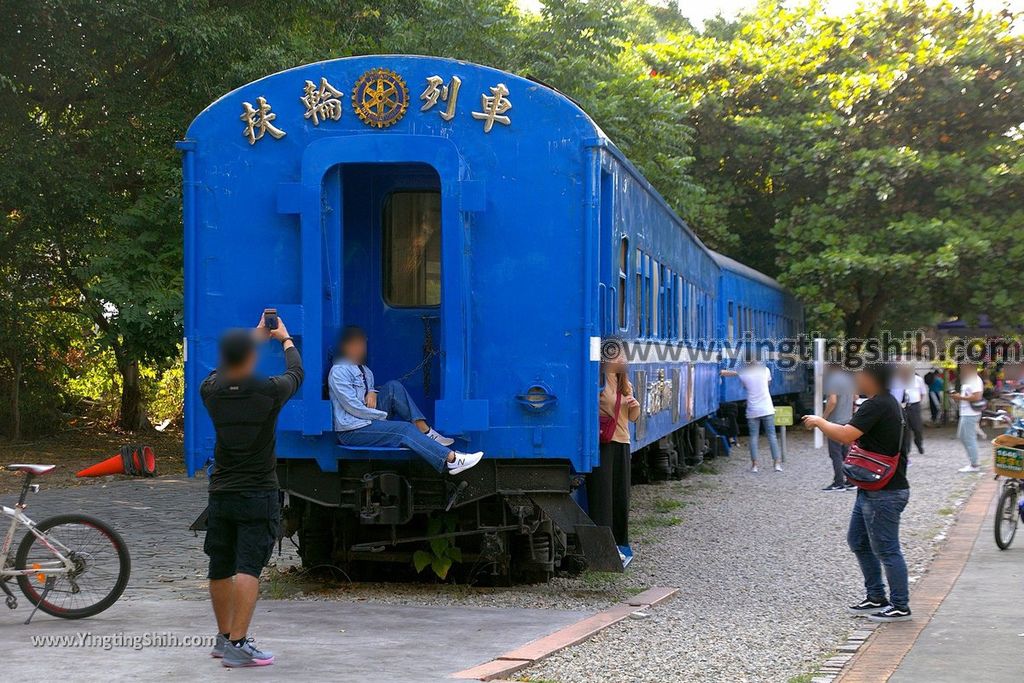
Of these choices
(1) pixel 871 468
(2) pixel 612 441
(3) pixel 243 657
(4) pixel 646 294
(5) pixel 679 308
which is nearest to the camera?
(3) pixel 243 657

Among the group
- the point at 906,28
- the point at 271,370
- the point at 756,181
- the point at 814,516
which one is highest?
the point at 906,28

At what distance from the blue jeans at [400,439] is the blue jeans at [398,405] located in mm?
245

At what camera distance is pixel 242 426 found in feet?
21.6

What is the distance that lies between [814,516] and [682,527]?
5.75 feet

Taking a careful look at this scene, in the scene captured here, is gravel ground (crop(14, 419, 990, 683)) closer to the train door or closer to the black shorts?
the black shorts

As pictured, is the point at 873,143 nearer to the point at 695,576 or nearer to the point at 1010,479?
the point at 1010,479

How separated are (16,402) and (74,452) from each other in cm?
195

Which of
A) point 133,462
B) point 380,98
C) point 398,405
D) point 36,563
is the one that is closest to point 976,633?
point 398,405

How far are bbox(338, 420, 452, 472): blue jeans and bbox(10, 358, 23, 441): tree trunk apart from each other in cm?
1620

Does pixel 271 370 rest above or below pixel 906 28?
below

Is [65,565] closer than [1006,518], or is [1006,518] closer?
[65,565]

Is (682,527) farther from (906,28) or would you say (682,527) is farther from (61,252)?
(906,28)

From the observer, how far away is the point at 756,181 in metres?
33.6

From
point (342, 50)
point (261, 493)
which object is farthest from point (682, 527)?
point (342, 50)
